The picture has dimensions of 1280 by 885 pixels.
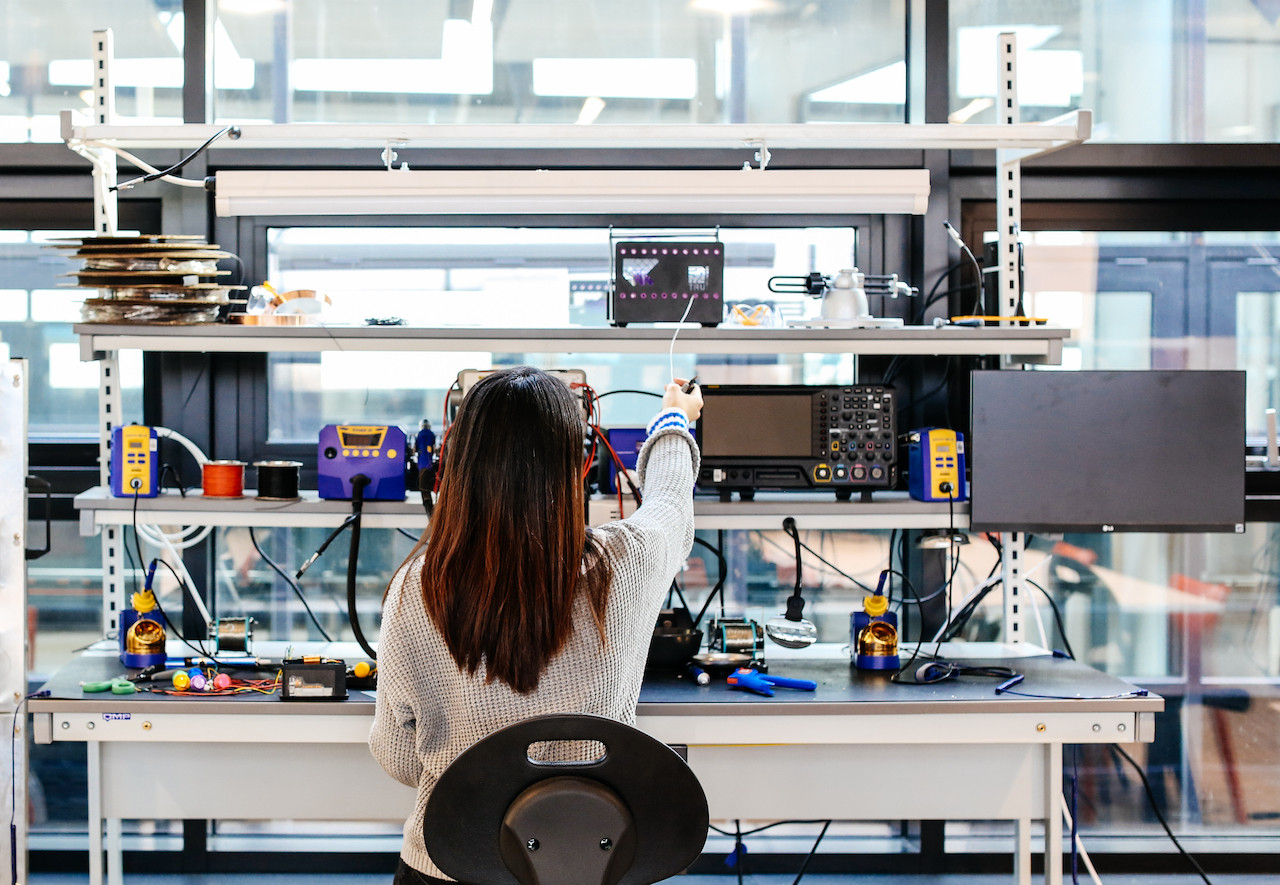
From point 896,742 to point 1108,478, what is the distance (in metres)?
0.72

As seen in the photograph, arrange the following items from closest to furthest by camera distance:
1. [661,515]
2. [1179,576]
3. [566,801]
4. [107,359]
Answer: [566,801], [661,515], [107,359], [1179,576]

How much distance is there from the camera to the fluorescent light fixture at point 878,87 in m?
2.54

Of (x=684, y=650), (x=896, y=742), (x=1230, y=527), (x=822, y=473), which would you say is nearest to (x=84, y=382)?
(x=684, y=650)

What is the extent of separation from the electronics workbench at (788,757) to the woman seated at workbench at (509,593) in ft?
2.34

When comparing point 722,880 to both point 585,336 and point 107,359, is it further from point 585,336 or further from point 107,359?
point 107,359

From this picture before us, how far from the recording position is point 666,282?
2088 mm

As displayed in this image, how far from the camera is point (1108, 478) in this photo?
6.94ft

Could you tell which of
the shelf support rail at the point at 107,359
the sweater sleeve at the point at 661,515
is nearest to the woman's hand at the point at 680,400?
the sweater sleeve at the point at 661,515

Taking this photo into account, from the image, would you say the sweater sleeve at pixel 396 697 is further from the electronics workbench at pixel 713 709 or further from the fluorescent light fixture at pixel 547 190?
the fluorescent light fixture at pixel 547 190

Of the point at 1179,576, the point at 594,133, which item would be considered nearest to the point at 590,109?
the point at 594,133

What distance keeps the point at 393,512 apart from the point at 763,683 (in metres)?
0.81

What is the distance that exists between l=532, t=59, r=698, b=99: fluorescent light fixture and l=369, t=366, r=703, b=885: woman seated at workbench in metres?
1.49

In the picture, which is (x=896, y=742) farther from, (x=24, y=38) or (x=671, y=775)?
(x=24, y=38)

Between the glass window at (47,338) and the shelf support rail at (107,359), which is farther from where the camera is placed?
the glass window at (47,338)
